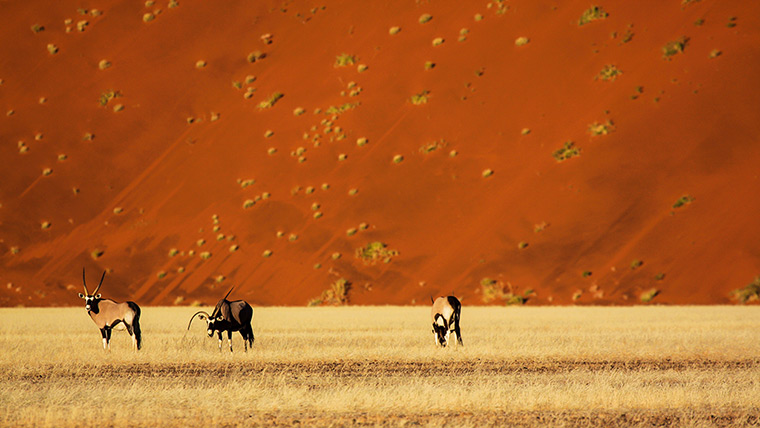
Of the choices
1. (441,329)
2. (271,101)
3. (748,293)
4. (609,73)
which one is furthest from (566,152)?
(441,329)

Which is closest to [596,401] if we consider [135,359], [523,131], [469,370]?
[469,370]

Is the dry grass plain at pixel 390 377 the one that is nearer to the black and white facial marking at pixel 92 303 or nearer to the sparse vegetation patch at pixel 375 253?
the black and white facial marking at pixel 92 303

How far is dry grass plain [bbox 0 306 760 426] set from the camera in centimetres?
1105

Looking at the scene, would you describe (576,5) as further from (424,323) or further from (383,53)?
(424,323)

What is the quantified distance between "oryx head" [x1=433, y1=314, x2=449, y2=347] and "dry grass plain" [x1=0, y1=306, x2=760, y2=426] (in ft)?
1.92

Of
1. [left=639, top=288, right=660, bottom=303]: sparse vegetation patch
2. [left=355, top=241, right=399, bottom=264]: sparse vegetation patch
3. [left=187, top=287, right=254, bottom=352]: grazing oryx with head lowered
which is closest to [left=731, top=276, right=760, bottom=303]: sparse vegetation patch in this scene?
[left=639, top=288, right=660, bottom=303]: sparse vegetation patch

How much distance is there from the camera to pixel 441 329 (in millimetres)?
20656

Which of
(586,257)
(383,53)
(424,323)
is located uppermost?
(383,53)

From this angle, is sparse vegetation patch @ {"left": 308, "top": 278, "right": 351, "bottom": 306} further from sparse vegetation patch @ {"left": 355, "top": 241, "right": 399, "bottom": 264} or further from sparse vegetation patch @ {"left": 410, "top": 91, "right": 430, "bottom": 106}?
sparse vegetation patch @ {"left": 410, "top": 91, "right": 430, "bottom": 106}

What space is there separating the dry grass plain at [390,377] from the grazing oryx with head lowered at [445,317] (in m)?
0.60

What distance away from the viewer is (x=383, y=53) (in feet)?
204

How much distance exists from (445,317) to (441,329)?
19.6 inches

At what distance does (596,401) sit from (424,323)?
19173 millimetres

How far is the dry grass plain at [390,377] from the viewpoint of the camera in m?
11.1
